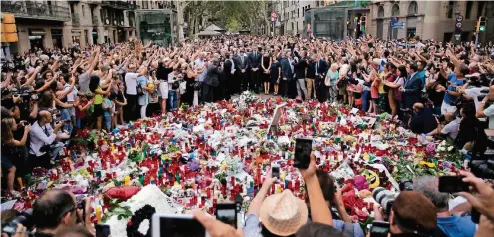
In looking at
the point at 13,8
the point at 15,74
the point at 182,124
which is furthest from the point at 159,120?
the point at 13,8

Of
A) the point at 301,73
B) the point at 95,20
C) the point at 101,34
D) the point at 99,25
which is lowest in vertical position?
the point at 301,73

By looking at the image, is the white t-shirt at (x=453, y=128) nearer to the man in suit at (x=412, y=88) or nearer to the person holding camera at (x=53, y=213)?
the man in suit at (x=412, y=88)

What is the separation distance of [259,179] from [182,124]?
431 cm

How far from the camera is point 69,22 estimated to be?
42.8m

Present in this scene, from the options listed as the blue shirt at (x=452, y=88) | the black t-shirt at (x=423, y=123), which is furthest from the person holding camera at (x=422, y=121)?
the blue shirt at (x=452, y=88)

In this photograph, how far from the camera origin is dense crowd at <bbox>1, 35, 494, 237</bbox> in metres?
2.96

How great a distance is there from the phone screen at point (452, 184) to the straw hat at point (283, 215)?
101 centimetres

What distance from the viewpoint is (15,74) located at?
34.2 ft

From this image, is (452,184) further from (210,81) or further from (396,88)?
(210,81)

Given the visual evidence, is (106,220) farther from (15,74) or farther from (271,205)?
(15,74)

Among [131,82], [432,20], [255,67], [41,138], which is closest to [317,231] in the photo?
[41,138]

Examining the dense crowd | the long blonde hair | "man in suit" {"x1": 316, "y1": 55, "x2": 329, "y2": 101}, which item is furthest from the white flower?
"man in suit" {"x1": 316, "y1": 55, "x2": 329, "y2": 101}

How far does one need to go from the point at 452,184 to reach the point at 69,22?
46036 mm

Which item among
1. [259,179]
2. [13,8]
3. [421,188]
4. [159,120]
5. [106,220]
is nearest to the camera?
[421,188]
